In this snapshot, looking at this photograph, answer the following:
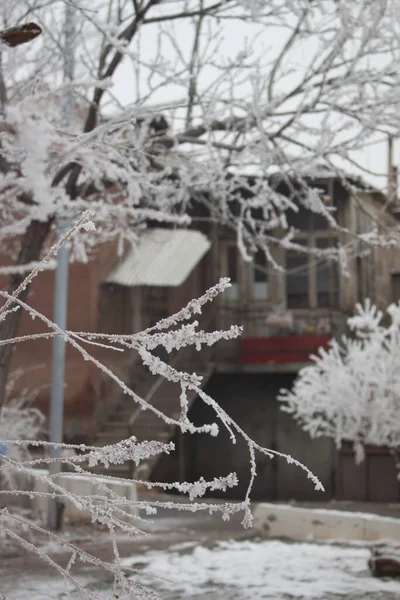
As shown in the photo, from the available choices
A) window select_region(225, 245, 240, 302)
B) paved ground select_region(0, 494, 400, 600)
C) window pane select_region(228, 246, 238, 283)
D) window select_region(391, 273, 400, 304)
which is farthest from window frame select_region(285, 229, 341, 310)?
paved ground select_region(0, 494, 400, 600)

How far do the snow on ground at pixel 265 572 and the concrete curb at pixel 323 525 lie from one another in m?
0.55

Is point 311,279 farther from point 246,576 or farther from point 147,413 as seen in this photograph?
point 246,576

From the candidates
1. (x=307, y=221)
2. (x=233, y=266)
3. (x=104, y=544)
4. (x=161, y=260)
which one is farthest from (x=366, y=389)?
(x=233, y=266)

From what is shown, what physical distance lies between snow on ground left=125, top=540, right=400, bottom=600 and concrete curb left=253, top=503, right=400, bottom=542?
554mm

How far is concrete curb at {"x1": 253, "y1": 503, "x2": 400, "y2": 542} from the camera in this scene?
37.0 feet

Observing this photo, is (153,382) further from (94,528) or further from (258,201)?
(258,201)

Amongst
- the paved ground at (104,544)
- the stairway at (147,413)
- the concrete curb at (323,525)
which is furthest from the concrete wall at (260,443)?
the concrete curb at (323,525)

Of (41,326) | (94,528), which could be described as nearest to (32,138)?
(94,528)

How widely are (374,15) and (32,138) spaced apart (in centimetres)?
537

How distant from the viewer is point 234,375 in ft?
75.8

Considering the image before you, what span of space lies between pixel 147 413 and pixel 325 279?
679 centimetres

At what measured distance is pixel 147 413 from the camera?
66.8 ft

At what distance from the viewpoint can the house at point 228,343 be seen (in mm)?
20109

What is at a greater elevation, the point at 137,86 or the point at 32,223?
the point at 137,86
